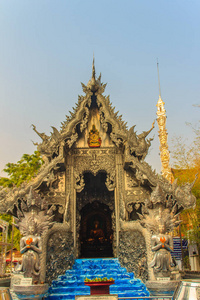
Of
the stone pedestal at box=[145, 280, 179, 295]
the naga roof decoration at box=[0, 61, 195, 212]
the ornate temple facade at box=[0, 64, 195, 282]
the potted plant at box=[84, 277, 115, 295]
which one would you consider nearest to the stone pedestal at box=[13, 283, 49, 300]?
the ornate temple facade at box=[0, 64, 195, 282]

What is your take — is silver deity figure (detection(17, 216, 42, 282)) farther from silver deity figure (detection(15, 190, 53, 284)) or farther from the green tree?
the green tree

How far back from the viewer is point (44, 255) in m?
6.57

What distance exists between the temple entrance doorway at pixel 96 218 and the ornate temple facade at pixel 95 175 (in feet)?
0.36

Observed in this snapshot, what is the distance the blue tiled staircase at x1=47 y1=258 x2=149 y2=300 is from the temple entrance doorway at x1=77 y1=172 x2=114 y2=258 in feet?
8.05

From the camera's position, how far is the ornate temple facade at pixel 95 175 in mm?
7023

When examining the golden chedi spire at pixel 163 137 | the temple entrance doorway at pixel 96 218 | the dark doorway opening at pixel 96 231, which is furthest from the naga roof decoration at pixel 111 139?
the golden chedi spire at pixel 163 137

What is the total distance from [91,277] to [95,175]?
9.65 ft

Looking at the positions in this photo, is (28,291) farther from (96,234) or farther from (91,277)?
(96,234)

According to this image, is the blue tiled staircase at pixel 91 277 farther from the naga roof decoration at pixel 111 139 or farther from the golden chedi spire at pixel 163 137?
the golden chedi spire at pixel 163 137

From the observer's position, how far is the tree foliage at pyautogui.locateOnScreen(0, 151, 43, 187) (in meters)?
18.6

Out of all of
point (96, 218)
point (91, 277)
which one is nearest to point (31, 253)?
point (91, 277)

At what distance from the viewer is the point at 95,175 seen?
28.9 ft

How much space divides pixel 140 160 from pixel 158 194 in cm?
183

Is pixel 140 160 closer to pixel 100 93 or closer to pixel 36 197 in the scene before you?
pixel 100 93
